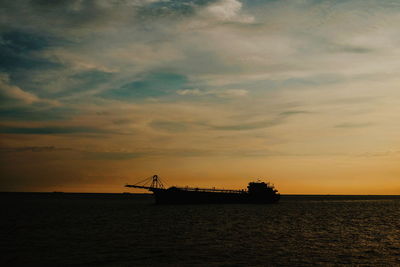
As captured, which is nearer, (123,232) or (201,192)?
(123,232)

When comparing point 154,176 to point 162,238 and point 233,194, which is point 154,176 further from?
point 162,238

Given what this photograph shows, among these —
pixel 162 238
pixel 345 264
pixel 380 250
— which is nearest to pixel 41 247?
pixel 162 238

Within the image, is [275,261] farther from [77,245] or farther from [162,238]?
[77,245]

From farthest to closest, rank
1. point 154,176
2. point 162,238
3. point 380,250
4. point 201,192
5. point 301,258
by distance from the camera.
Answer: point 201,192 → point 154,176 → point 162,238 → point 380,250 → point 301,258

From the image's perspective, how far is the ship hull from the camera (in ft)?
390

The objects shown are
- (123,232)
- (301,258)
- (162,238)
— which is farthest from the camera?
(123,232)

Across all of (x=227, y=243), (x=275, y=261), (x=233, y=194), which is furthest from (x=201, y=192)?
(x=275, y=261)

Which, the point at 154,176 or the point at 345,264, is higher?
the point at 154,176

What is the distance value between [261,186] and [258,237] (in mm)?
89653

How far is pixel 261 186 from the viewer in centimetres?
12975

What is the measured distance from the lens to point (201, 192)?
126625 mm

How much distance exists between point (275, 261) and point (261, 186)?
104m

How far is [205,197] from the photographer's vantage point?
12850 cm

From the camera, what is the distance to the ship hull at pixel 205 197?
11900 cm
